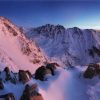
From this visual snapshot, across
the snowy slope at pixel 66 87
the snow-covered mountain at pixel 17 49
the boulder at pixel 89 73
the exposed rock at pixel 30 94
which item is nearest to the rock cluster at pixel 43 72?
the snowy slope at pixel 66 87

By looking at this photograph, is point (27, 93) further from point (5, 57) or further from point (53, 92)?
point (5, 57)

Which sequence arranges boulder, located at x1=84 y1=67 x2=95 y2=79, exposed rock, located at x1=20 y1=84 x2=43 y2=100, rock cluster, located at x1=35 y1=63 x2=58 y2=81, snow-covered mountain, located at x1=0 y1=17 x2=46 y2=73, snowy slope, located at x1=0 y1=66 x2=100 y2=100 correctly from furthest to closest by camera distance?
snow-covered mountain, located at x1=0 y1=17 x2=46 y2=73, rock cluster, located at x1=35 y1=63 x2=58 y2=81, boulder, located at x1=84 y1=67 x2=95 y2=79, snowy slope, located at x1=0 y1=66 x2=100 y2=100, exposed rock, located at x1=20 y1=84 x2=43 y2=100

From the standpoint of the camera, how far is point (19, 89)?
3123 centimetres

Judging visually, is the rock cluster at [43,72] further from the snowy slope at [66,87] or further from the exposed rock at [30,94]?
the exposed rock at [30,94]

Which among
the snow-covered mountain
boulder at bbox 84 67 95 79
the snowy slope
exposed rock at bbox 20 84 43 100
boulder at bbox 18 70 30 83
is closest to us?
exposed rock at bbox 20 84 43 100

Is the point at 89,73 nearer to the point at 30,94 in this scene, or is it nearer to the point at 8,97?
the point at 30,94

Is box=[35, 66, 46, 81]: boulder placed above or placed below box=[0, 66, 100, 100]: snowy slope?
above

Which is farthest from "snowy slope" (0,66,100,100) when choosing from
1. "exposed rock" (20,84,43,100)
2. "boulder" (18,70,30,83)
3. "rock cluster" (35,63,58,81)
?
"exposed rock" (20,84,43,100)

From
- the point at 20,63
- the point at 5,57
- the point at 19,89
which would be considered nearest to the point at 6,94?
the point at 19,89

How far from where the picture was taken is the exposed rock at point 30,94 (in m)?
29.7

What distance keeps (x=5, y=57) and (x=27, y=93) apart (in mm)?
58632

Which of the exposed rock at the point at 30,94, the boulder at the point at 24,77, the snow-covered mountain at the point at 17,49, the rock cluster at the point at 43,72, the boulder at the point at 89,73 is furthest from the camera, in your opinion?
the snow-covered mountain at the point at 17,49

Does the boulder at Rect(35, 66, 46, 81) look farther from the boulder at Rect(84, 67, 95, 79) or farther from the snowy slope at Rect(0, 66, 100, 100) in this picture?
the boulder at Rect(84, 67, 95, 79)

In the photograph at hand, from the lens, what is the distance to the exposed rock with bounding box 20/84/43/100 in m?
29.7
